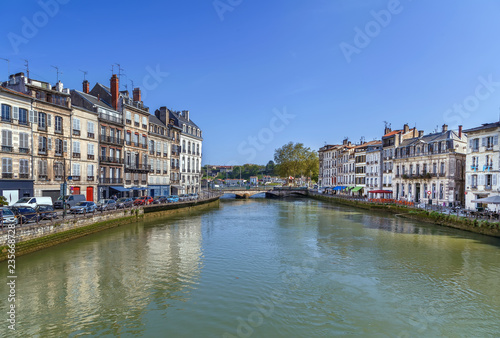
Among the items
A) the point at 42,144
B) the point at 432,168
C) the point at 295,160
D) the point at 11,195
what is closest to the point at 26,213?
the point at 11,195

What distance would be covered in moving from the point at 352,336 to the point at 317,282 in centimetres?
461

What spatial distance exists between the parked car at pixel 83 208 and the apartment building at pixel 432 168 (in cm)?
4563

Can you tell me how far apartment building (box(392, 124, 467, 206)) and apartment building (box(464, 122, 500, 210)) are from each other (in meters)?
5.73

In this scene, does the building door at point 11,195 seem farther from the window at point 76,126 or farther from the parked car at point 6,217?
the parked car at point 6,217

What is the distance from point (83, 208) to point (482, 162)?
44.3 meters

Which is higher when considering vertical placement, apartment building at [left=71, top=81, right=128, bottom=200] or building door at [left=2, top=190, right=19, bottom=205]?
apartment building at [left=71, top=81, right=128, bottom=200]

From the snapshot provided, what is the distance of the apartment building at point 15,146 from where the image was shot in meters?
27.4

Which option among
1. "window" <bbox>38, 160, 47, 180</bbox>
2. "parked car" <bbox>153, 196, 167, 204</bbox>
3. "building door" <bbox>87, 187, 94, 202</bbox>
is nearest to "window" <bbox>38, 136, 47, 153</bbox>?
"window" <bbox>38, 160, 47, 180</bbox>

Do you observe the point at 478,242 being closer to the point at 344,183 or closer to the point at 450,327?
the point at 450,327

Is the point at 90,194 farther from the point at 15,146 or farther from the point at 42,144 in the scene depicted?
the point at 15,146

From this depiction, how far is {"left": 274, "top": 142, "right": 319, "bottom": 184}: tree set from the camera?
99.1 meters

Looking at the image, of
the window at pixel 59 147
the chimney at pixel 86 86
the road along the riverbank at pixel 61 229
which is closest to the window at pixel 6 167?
the window at pixel 59 147

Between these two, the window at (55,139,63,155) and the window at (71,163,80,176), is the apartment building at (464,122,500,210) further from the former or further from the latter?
the window at (55,139,63,155)

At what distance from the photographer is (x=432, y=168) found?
1859 inches
